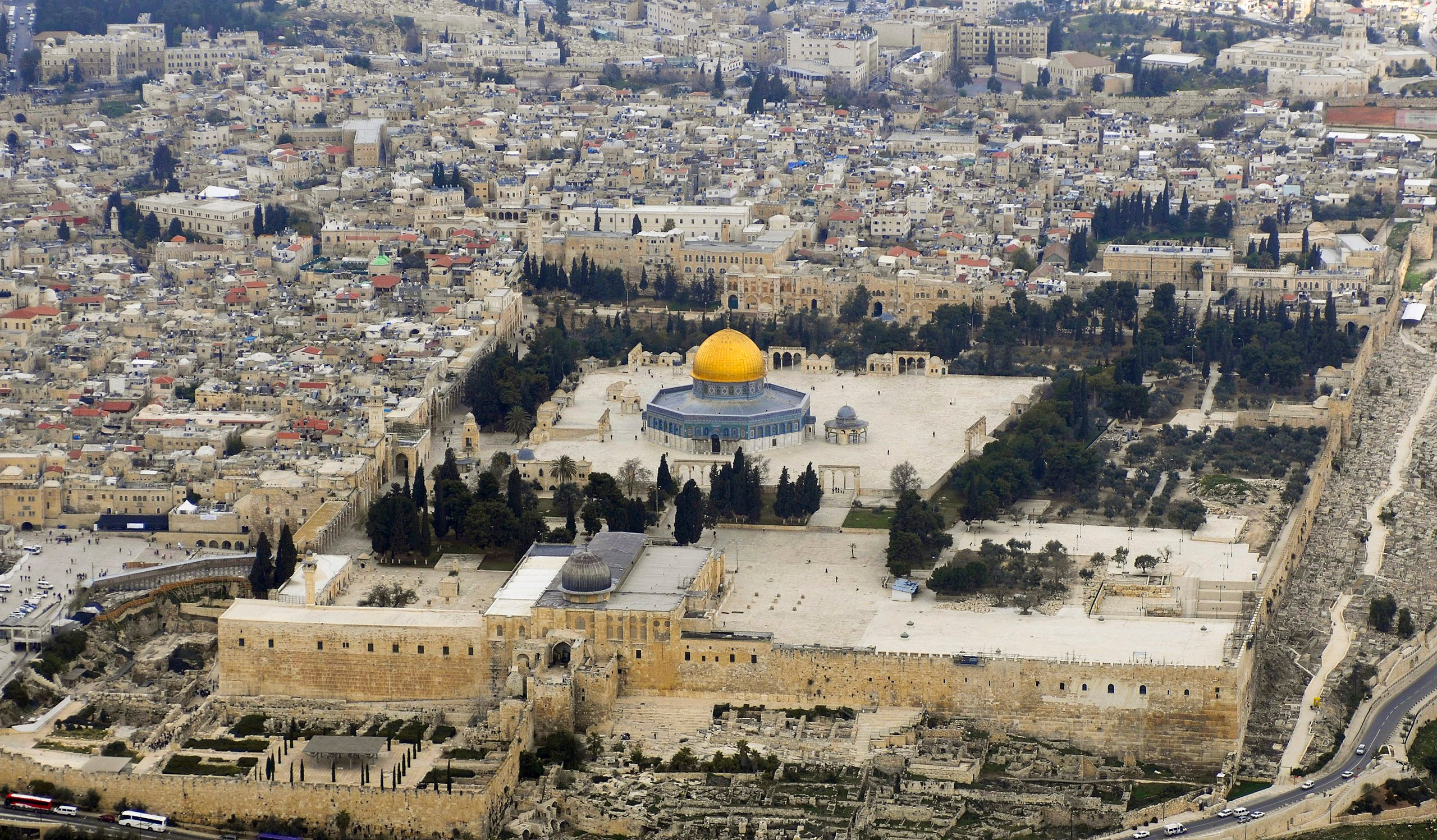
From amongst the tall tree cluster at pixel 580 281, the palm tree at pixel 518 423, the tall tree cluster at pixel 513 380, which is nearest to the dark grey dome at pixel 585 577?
the palm tree at pixel 518 423

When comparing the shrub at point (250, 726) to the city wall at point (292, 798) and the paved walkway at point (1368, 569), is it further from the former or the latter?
the paved walkway at point (1368, 569)

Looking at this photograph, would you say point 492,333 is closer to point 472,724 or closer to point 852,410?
point 852,410

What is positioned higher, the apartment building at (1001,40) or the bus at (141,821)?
the apartment building at (1001,40)

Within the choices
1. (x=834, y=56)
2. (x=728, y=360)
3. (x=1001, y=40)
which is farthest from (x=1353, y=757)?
(x=1001, y=40)

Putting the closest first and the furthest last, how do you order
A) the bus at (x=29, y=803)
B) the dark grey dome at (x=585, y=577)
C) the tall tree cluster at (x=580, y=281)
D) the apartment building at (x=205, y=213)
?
the bus at (x=29, y=803)
the dark grey dome at (x=585, y=577)
the tall tree cluster at (x=580, y=281)
the apartment building at (x=205, y=213)

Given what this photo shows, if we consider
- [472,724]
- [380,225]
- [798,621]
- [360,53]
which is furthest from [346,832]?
[360,53]

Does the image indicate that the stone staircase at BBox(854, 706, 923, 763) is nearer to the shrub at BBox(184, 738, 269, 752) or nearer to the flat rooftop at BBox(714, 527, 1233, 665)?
the flat rooftop at BBox(714, 527, 1233, 665)

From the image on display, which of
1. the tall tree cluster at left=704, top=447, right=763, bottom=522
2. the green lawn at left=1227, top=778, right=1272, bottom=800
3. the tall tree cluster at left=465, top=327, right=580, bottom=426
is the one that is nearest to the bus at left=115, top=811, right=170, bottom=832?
the tall tree cluster at left=704, top=447, right=763, bottom=522
